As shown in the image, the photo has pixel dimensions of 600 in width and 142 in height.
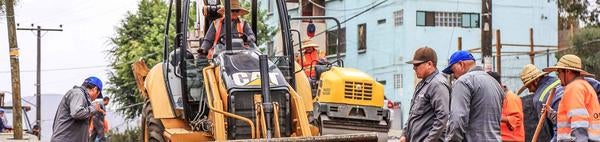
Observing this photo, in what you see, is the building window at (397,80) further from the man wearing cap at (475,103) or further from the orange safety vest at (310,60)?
the man wearing cap at (475,103)

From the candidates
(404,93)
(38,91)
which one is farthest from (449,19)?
(38,91)

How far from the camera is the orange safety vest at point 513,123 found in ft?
36.4

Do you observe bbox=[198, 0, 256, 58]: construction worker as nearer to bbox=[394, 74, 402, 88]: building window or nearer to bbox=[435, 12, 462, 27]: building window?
bbox=[394, 74, 402, 88]: building window

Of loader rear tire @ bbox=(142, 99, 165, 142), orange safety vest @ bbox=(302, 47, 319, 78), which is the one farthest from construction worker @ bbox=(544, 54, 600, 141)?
orange safety vest @ bbox=(302, 47, 319, 78)

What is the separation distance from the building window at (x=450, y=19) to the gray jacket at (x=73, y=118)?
1193 inches

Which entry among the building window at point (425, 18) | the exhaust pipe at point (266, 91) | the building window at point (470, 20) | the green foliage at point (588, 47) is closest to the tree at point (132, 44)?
the building window at point (425, 18)

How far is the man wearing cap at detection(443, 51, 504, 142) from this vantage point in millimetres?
8672

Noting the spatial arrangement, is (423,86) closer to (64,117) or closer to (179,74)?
(179,74)

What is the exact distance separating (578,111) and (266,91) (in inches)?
122

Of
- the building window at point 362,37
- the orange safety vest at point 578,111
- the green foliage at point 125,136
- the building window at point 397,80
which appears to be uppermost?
the building window at point 362,37

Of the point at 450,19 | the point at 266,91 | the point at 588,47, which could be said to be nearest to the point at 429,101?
the point at 266,91

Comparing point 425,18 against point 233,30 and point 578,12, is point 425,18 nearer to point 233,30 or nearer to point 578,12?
point 578,12

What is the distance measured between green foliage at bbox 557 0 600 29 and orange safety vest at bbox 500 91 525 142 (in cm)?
3193

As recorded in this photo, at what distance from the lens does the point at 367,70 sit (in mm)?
44156
